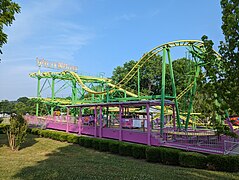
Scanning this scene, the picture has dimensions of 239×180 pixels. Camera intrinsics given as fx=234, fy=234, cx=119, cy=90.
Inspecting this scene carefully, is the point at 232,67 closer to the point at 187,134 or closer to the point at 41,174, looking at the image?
the point at 41,174

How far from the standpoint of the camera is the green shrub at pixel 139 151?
11766mm

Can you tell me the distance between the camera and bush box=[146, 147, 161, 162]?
10.8m

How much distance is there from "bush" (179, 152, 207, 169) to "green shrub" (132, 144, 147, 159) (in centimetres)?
232

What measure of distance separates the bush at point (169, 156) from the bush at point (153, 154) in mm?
233

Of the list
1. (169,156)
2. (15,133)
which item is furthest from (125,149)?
(15,133)

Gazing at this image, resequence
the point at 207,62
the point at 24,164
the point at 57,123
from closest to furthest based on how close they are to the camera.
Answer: the point at 207,62 < the point at 24,164 < the point at 57,123

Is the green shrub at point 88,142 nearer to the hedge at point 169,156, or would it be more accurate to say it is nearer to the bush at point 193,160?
the hedge at point 169,156

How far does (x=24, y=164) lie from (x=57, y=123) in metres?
15.3

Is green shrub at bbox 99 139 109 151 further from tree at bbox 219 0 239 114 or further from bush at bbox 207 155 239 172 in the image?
tree at bbox 219 0 239 114

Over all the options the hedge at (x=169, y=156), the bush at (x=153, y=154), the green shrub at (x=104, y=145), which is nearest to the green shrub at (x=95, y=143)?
the hedge at (x=169, y=156)

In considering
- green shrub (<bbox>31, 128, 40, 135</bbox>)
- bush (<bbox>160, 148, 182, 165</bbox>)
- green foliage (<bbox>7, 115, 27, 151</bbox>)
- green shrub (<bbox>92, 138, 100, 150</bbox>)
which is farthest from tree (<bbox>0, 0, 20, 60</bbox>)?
green shrub (<bbox>31, 128, 40, 135</bbox>)

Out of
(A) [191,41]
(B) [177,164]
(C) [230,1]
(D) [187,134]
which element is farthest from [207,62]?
(A) [191,41]

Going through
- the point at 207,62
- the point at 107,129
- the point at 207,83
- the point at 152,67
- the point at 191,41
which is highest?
the point at 152,67

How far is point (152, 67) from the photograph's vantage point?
48719 millimetres
